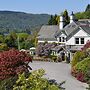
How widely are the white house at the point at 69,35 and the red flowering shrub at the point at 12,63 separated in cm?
2597

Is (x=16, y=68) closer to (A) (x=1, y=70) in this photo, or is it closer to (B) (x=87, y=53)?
(A) (x=1, y=70)

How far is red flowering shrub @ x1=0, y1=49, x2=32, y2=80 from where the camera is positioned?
79.6 feet

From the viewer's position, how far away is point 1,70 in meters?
24.5

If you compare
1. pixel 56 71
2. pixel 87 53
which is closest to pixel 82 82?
pixel 56 71

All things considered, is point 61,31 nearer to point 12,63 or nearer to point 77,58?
point 77,58

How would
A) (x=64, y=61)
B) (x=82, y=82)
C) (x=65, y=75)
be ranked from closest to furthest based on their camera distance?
(x=82, y=82) → (x=65, y=75) → (x=64, y=61)

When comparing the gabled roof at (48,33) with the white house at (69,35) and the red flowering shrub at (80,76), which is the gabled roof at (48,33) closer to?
the white house at (69,35)

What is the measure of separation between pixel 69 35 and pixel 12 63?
2788 cm

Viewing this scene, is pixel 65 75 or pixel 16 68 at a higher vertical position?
pixel 16 68

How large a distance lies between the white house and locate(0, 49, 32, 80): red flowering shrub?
2597 cm

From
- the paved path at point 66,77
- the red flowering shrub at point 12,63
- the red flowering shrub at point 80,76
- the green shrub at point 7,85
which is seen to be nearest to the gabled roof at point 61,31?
the paved path at point 66,77

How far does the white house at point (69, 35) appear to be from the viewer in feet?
169

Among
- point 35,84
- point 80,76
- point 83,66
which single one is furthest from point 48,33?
point 35,84

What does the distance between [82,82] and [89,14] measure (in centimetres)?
6773
